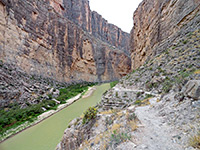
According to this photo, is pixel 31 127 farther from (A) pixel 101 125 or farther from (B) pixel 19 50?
(B) pixel 19 50

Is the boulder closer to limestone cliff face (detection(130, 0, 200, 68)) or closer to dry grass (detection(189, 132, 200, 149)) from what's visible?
→ dry grass (detection(189, 132, 200, 149))

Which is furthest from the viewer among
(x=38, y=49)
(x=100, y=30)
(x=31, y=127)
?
(x=100, y=30)

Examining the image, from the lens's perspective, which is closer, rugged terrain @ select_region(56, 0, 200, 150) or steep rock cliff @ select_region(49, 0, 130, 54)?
rugged terrain @ select_region(56, 0, 200, 150)

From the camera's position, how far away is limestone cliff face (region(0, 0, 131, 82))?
17.0 meters

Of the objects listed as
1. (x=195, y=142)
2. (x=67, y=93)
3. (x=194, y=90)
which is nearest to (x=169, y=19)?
(x=194, y=90)

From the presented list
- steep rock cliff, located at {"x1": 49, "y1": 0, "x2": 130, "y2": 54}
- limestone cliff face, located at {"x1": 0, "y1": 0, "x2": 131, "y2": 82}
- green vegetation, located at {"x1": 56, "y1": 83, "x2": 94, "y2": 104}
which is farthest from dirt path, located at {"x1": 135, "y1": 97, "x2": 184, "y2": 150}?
steep rock cliff, located at {"x1": 49, "y1": 0, "x2": 130, "y2": 54}

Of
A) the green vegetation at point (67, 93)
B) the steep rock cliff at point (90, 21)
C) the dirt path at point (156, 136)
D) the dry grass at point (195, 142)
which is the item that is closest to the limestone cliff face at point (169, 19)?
the dirt path at point (156, 136)

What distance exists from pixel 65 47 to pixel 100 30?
3540cm

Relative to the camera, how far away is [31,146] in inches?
298

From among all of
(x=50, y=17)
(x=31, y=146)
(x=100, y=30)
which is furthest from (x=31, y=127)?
(x=100, y=30)

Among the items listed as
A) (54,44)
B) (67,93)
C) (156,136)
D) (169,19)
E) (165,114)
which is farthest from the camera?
(54,44)

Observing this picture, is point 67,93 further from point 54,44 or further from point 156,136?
point 156,136

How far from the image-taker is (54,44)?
86.2ft

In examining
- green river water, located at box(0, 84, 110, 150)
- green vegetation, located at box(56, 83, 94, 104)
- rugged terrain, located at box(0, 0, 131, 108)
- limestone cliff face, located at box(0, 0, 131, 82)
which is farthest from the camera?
green vegetation, located at box(56, 83, 94, 104)
